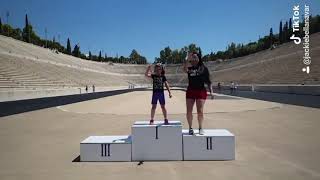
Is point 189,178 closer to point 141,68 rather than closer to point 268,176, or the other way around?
point 268,176

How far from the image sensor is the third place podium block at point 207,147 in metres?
8.31

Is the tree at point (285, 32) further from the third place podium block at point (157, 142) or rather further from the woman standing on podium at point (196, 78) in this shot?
the third place podium block at point (157, 142)

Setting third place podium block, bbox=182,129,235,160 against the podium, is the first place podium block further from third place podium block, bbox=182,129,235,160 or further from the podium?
third place podium block, bbox=182,129,235,160

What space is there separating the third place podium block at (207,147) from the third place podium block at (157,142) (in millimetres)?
199

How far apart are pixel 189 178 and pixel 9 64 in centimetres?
6463

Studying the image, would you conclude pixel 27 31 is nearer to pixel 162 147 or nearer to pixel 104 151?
pixel 104 151

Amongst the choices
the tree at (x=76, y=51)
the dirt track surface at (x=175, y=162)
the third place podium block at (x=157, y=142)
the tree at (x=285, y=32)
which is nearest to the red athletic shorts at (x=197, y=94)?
the third place podium block at (x=157, y=142)

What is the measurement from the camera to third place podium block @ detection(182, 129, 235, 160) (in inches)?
327

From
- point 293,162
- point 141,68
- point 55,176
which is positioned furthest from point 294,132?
point 141,68

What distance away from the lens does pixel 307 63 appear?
70312mm

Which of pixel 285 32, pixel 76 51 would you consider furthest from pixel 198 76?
pixel 76 51

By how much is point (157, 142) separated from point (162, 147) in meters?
0.16

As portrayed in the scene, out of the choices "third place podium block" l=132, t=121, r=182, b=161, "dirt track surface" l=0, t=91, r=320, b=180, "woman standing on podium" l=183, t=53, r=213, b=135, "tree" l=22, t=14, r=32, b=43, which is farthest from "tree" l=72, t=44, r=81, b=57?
"third place podium block" l=132, t=121, r=182, b=161

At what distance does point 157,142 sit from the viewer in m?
8.38
